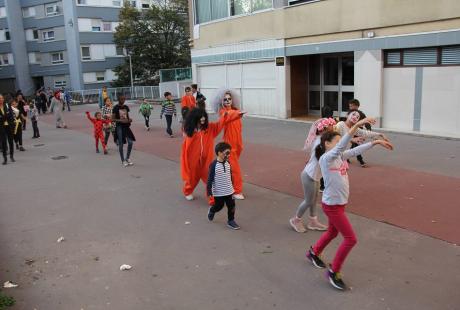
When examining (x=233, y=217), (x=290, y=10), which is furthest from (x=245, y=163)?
(x=290, y=10)

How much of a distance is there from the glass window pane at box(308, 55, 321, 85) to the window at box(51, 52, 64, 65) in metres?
32.4

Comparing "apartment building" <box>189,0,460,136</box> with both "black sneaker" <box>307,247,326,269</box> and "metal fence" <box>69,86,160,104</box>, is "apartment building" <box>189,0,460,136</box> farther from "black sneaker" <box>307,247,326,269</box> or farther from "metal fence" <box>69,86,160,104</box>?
"metal fence" <box>69,86,160,104</box>

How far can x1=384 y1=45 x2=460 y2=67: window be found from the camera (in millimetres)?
11680

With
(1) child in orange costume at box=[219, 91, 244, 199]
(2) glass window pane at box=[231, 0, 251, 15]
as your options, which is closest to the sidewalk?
(1) child in orange costume at box=[219, 91, 244, 199]

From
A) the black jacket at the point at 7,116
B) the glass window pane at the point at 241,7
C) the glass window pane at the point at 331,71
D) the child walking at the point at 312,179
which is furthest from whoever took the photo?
the glass window pane at the point at 241,7

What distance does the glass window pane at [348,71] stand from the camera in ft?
52.4

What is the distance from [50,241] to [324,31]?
463 inches

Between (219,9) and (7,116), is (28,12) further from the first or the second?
(7,116)

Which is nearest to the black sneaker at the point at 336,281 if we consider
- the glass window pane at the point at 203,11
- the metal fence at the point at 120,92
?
the glass window pane at the point at 203,11

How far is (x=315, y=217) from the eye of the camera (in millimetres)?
5898

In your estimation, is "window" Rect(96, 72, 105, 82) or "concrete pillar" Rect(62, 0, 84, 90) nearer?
"concrete pillar" Rect(62, 0, 84, 90)

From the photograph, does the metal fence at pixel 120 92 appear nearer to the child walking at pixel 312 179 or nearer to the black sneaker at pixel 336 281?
the child walking at pixel 312 179

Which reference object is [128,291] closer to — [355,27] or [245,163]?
[245,163]

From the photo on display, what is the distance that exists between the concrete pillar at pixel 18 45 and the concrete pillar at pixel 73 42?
21.2ft
